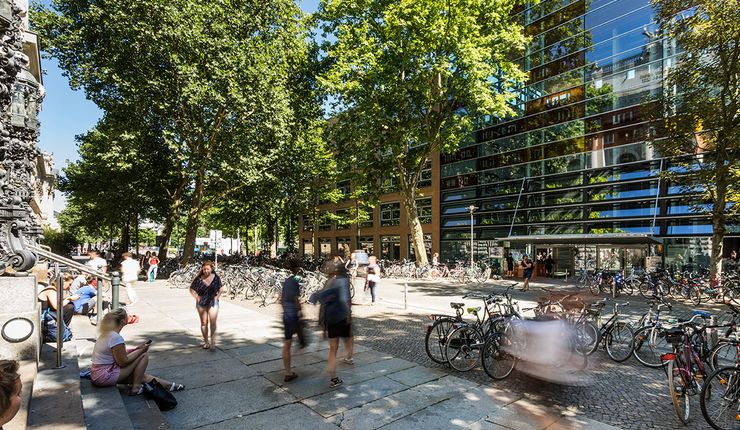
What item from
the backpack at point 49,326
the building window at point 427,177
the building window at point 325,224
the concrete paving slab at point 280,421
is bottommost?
the concrete paving slab at point 280,421

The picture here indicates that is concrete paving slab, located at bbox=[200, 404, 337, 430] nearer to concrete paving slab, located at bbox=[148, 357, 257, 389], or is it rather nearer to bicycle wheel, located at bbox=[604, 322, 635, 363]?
concrete paving slab, located at bbox=[148, 357, 257, 389]

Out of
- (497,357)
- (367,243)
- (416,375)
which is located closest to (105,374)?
(416,375)

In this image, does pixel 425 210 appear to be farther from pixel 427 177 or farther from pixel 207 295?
pixel 207 295

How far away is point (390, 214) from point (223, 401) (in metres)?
36.2

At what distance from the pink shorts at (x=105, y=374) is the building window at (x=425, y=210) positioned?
3278 cm

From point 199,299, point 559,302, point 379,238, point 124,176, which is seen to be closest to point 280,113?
point 124,176

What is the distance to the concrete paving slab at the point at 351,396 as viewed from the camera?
195 inches

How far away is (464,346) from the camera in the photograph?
6469 millimetres

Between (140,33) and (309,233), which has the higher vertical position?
(140,33)

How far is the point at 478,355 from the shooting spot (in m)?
6.58

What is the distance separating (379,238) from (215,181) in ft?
68.5

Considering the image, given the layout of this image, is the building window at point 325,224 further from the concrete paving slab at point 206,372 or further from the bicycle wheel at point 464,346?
the bicycle wheel at point 464,346

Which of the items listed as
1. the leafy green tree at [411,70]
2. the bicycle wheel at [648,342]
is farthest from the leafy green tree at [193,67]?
the bicycle wheel at [648,342]

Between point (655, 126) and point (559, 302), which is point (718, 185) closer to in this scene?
point (655, 126)
